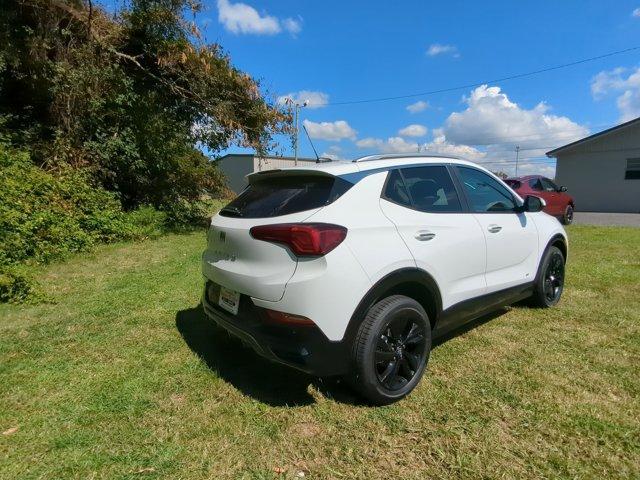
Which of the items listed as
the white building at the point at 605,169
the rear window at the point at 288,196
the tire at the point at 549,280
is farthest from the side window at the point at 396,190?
the white building at the point at 605,169

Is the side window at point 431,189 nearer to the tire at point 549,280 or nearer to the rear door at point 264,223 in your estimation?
the rear door at point 264,223

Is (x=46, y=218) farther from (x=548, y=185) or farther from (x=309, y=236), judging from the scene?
(x=548, y=185)

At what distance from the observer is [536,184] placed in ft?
42.8

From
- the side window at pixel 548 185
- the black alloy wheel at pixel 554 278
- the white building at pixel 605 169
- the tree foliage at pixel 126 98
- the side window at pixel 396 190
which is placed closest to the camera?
the side window at pixel 396 190

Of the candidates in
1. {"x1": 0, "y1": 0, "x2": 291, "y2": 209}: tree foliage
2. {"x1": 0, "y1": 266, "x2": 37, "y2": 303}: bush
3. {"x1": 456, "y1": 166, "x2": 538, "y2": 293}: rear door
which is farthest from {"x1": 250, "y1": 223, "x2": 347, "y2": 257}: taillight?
{"x1": 0, "y1": 0, "x2": 291, "y2": 209}: tree foliage

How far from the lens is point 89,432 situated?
8.48ft

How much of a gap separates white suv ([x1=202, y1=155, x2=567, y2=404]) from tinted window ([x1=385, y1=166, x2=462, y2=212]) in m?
0.01

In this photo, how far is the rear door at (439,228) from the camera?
9.96 feet

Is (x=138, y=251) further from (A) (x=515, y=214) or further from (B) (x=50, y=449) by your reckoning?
(A) (x=515, y=214)

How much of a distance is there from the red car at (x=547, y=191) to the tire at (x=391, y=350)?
419 inches

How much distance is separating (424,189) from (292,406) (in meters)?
1.90

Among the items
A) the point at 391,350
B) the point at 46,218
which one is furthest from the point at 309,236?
the point at 46,218

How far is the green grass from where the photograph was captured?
7.68 feet

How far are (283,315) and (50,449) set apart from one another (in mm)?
1518
